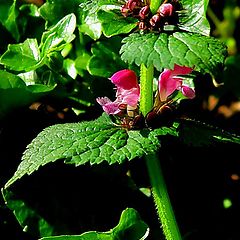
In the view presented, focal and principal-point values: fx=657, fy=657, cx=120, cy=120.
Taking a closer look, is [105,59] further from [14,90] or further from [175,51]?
[175,51]

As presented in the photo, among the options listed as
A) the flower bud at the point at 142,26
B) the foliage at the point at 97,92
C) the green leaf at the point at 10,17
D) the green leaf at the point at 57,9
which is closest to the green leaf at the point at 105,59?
the foliage at the point at 97,92

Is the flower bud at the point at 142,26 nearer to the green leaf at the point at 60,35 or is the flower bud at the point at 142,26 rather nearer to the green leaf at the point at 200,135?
the green leaf at the point at 200,135

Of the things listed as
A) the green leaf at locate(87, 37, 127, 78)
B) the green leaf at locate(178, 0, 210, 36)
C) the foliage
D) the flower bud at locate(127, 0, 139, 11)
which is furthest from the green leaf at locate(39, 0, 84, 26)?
the flower bud at locate(127, 0, 139, 11)

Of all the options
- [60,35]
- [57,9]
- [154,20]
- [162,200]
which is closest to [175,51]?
[154,20]

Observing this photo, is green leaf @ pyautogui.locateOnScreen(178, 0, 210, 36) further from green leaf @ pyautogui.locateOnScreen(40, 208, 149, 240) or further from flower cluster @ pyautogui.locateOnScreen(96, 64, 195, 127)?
green leaf @ pyautogui.locateOnScreen(40, 208, 149, 240)

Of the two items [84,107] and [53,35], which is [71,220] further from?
[53,35]

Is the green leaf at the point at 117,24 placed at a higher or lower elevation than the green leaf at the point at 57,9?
higher
